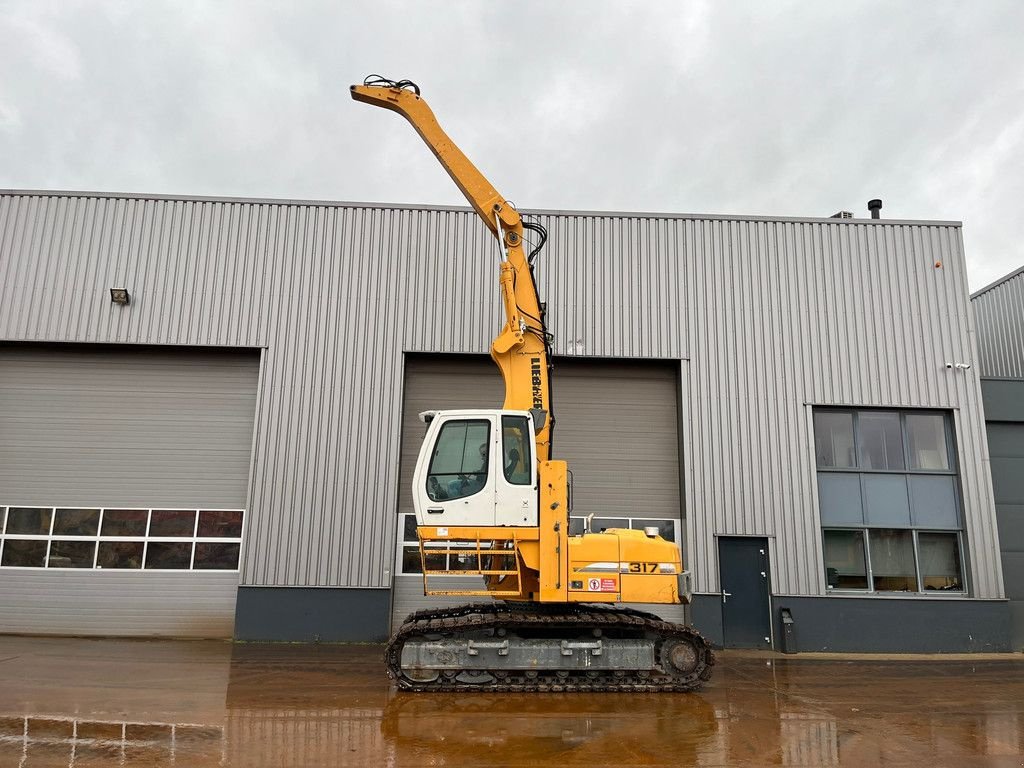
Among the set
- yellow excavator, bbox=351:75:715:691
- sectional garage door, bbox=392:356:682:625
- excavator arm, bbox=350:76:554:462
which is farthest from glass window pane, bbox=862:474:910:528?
excavator arm, bbox=350:76:554:462

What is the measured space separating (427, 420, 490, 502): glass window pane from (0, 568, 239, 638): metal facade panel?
6903mm

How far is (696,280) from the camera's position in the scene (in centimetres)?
1489

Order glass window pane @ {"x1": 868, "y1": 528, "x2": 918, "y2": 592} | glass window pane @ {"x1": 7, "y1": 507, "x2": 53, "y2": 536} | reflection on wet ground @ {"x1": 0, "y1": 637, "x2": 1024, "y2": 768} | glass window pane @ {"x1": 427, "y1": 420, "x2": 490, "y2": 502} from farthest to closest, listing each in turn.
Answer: glass window pane @ {"x1": 7, "y1": 507, "x2": 53, "y2": 536}
glass window pane @ {"x1": 868, "y1": 528, "x2": 918, "y2": 592}
glass window pane @ {"x1": 427, "y1": 420, "x2": 490, "y2": 502}
reflection on wet ground @ {"x1": 0, "y1": 637, "x2": 1024, "y2": 768}

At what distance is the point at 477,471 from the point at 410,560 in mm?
5445

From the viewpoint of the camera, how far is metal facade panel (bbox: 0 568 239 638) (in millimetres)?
13570

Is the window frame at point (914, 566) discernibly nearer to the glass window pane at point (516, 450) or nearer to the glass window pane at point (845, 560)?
the glass window pane at point (845, 560)

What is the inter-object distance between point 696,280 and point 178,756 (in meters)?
12.4

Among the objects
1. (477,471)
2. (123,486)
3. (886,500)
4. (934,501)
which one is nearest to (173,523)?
(123,486)

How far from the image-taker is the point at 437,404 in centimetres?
1461

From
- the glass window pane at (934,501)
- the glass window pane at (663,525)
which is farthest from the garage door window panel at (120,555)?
the glass window pane at (934,501)

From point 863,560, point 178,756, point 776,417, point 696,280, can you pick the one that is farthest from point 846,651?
point 178,756

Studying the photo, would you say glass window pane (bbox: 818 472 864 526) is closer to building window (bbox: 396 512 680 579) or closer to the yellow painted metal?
building window (bbox: 396 512 680 579)

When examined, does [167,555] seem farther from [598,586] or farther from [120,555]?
[598,586]

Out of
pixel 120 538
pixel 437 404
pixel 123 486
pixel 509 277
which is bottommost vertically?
pixel 120 538
